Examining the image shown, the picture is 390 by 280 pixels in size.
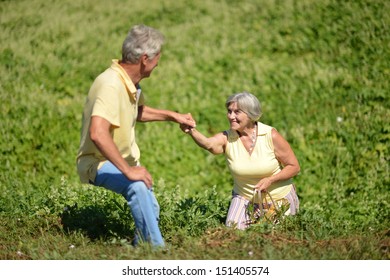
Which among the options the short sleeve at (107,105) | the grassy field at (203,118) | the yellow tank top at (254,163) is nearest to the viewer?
the short sleeve at (107,105)

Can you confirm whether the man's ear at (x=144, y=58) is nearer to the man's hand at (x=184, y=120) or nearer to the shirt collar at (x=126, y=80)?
the shirt collar at (x=126, y=80)

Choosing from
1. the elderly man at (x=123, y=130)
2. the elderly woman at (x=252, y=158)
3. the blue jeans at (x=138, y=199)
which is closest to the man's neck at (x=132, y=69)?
the elderly man at (x=123, y=130)

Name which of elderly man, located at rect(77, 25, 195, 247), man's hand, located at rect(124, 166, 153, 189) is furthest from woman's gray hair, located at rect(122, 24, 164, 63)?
man's hand, located at rect(124, 166, 153, 189)

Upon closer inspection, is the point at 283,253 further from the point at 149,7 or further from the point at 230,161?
the point at 149,7

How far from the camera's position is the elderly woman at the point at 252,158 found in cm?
A: 629

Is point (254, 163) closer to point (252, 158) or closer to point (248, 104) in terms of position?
point (252, 158)

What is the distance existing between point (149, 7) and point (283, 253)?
10.3 meters

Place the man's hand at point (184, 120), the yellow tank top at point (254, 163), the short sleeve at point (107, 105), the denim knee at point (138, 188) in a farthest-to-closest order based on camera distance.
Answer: the yellow tank top at point (254, 163) → the man's hand at point (184, 120) → the denim knee at point (138, 188) → the short sleeve at point (107, 105)

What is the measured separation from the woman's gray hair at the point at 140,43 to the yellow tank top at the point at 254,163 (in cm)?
160

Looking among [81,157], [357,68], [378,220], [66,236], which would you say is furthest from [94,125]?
[357,68]

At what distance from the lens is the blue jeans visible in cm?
523

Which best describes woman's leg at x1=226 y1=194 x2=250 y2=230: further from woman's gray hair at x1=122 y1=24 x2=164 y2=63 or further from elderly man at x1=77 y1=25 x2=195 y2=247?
woman's gray hair at x1=122 y1=24 x2=164 y2=63

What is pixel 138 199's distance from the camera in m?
5.23

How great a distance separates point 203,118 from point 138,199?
527 cm
